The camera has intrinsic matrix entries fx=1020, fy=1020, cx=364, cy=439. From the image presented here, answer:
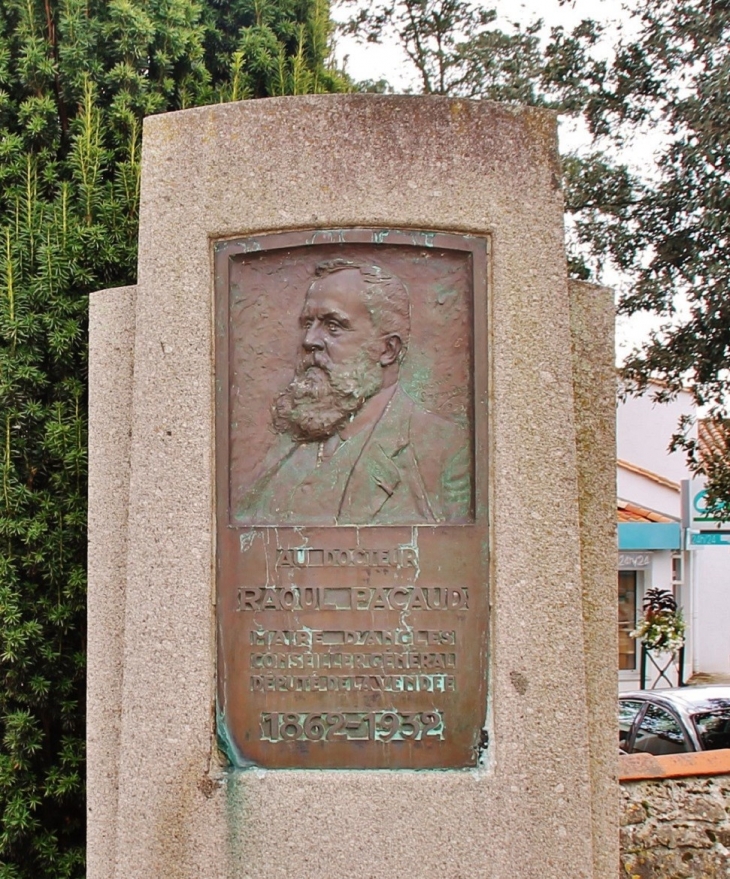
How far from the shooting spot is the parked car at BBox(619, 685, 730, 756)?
26.4 feet

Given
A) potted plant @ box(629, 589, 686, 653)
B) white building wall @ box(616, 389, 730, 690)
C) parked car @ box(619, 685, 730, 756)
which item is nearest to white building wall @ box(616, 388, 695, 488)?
white building wall @ box(616, 389, 730, 690)

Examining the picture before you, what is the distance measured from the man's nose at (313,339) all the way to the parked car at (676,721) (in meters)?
5.78

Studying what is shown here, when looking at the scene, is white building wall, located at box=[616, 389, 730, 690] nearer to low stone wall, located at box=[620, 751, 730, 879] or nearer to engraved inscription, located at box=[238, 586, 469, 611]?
low stone wall, located at box=[620, 751, 730, 879]

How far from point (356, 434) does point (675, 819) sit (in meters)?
3.01

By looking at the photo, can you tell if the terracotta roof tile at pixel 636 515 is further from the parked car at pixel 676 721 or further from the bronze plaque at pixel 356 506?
the bronze plaque at pixel 356 506

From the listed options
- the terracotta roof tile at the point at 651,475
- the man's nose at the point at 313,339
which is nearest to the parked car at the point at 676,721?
the man's nose at the point at 313,339

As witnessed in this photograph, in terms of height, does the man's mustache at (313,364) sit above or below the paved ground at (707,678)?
above

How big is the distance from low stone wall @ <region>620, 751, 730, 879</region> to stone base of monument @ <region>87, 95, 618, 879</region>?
173 cm

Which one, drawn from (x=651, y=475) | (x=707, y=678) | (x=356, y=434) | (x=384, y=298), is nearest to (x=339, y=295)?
(x=384, y=298)

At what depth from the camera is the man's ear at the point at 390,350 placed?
353cm

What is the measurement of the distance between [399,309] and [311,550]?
2.91ft

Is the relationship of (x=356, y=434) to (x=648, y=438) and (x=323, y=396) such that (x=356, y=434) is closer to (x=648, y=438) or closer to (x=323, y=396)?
(x=323, y=396)

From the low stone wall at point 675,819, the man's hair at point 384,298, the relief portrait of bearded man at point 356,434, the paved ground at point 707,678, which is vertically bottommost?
the paved ground at point 707,678

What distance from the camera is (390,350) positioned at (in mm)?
3529
